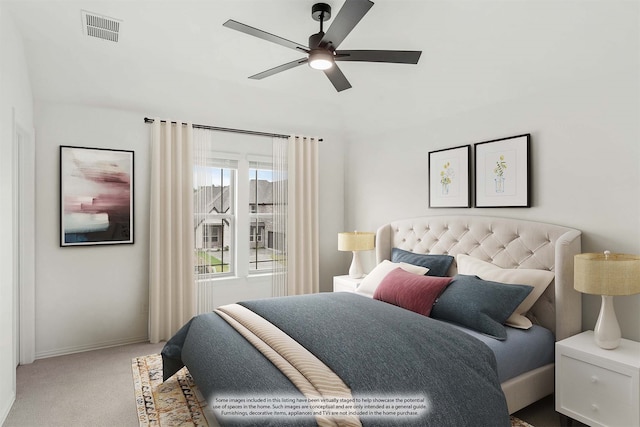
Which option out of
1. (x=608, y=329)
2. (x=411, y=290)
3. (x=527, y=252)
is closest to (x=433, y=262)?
(x=411, y=290)

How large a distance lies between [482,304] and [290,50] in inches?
102

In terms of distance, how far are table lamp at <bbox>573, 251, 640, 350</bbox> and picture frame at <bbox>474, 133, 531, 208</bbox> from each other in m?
0.85

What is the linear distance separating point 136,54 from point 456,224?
3.26 metres

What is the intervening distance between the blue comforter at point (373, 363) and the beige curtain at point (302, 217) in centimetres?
202

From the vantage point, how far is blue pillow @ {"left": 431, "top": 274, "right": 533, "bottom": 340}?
243 cm

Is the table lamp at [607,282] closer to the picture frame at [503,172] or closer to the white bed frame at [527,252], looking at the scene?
the white bed frame at [527,252]

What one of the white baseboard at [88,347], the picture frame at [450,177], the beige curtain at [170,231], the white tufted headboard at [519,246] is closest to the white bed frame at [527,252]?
the white tufted headboard at [519,246]

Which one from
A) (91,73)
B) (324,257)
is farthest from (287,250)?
(91,73)

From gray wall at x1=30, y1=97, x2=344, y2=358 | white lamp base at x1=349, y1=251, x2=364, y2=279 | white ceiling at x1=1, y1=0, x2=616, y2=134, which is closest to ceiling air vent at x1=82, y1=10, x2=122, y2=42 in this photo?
white ceiling at x1=1, y1=0, x2=616, y2=134

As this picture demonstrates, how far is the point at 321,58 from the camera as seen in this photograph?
7.98 ft

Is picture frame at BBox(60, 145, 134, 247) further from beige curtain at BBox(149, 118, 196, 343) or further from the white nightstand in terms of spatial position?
the white nightstand

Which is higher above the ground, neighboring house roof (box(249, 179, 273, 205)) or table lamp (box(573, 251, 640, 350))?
neighboring house roof (box(249, 179, 273, 205))

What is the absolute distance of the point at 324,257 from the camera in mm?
4996

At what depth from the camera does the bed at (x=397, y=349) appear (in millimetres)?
1622
